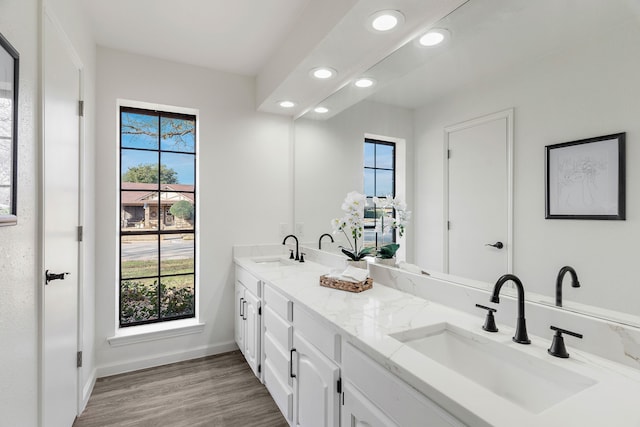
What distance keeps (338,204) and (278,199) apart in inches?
34.2

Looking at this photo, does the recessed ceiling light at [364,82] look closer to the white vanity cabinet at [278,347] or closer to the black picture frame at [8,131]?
the white vanity cabinet at [278,347]

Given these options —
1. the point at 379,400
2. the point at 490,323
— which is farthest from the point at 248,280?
the point at 490,323

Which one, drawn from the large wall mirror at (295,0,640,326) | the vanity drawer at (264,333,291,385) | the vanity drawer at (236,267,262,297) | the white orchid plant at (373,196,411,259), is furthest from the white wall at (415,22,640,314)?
the vanity drawer at (236,267,262,297)

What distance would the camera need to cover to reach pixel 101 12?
204 cm

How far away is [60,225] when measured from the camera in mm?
1622

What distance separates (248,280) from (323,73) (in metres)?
1.63

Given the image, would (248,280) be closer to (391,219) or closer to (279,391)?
(279,391)

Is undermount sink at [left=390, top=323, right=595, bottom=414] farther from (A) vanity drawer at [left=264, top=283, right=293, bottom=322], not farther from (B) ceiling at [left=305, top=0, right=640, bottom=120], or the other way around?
(B) ceiling at [left=305, top=0, right=640, bottom=120]

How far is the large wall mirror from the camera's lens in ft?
3.01

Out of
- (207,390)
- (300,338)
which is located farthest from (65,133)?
(207,390)

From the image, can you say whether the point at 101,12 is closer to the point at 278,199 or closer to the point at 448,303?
the point at 278,199

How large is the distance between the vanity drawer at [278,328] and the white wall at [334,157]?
733mm

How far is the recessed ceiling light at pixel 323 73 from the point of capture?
6.96 ft

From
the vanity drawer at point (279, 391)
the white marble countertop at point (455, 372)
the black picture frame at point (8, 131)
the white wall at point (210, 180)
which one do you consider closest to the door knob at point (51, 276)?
the black picture frame at point (8, 131)
